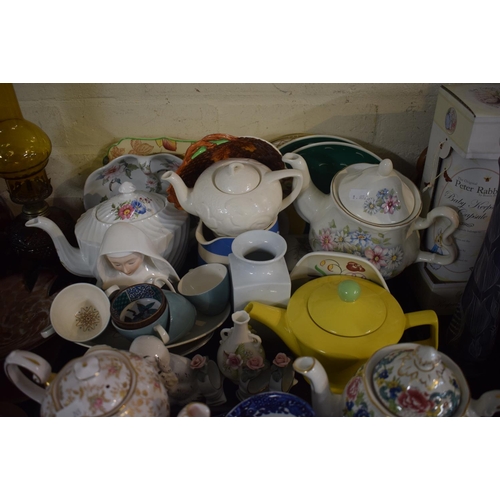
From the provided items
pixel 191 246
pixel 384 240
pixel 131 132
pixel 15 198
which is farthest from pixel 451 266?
pixel 15 198

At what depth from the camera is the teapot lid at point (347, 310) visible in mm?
871

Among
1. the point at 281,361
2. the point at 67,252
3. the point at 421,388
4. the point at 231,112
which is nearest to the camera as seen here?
the point at 421,388

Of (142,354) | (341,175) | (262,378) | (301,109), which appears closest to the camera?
(142,354)

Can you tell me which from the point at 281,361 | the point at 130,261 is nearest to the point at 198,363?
the point at 281,361

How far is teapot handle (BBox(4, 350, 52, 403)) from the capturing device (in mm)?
715

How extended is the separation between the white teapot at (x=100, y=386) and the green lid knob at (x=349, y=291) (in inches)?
14.8

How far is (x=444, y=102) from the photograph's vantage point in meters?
0.99

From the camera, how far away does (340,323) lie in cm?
88

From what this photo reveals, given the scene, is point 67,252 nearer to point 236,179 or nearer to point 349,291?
point 236,179

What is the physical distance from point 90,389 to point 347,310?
0.48 m

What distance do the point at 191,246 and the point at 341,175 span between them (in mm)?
465

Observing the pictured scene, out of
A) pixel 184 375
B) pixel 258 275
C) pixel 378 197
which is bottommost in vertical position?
pixel 184 375

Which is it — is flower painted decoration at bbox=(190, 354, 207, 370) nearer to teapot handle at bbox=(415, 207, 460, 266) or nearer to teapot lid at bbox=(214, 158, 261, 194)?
teapot lid at bbox=(214, 158, 261, 194)

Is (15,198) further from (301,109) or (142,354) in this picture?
(301,109)
